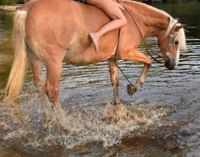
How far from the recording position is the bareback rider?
7.58 meters

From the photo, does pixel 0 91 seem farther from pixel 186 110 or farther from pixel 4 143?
pixel 186 110

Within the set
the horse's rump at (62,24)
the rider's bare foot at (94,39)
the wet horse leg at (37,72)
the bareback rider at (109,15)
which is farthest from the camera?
the wet horse leg at (37,72)

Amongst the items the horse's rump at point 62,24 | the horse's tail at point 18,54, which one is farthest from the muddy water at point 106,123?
the horse's rump at point 62,24

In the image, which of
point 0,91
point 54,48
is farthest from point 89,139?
point 0,91

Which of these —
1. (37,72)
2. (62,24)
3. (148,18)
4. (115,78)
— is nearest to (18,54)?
(37,72)

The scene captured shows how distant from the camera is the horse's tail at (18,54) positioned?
23.5 feet

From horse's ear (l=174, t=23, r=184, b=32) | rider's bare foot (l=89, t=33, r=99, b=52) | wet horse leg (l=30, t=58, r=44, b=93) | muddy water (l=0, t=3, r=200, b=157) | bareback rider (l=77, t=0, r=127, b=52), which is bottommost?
muddy water (l=0, t=3, r=200, b=157)

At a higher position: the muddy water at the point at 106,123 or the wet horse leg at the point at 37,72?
the wet horse leg at the point at 37,72

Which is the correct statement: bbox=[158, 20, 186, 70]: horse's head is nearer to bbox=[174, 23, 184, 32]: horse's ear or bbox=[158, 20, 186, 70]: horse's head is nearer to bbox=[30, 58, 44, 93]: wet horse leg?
bbox=[174, 23, 184, 32]: horse's ear

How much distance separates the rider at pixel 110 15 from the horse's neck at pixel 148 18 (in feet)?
2.26

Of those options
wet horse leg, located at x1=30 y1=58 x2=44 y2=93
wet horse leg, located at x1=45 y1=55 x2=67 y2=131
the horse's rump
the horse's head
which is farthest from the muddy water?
the horse's rump

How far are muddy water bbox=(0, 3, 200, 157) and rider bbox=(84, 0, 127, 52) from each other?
1655 mm

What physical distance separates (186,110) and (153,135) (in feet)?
5.56

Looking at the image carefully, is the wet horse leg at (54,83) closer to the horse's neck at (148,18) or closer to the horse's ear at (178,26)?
the horse's neck at (148,18)
